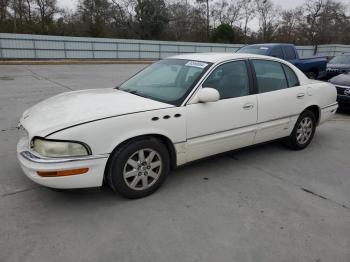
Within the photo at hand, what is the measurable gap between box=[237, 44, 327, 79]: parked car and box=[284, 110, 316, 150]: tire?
6.26 m

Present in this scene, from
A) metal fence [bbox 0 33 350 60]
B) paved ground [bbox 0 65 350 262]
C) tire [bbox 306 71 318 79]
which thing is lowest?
paved ground [bbox 0 65 350 262]

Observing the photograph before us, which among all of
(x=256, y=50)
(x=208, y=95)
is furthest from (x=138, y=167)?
(x=256, y=50)

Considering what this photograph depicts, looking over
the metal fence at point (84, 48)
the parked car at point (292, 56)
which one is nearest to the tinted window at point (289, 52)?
the parked car at point (292, 56)

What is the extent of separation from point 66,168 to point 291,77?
359 cm

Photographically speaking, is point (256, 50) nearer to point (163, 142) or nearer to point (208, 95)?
point (208, 95)

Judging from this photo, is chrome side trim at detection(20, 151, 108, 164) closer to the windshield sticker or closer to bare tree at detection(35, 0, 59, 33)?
the windshield sticker

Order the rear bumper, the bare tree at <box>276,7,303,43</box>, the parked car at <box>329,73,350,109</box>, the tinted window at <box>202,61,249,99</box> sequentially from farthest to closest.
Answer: the bare tree at <box>276,7,303,43</box>, the parked car at <box>329,73,350,109</box>, the rear bumper, the tinted window at <box>202,61,249,99</box>

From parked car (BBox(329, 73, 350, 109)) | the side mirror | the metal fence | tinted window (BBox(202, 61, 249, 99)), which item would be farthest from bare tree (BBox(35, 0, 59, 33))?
the side mirror

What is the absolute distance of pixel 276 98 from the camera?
437 cm

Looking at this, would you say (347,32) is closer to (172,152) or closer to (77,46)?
(77,46)

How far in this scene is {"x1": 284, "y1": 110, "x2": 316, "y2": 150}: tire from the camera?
4840 millimetres

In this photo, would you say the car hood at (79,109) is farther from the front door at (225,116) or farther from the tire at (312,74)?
the tire at (312,74)

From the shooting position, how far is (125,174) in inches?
125

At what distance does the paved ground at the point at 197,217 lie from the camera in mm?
2570
